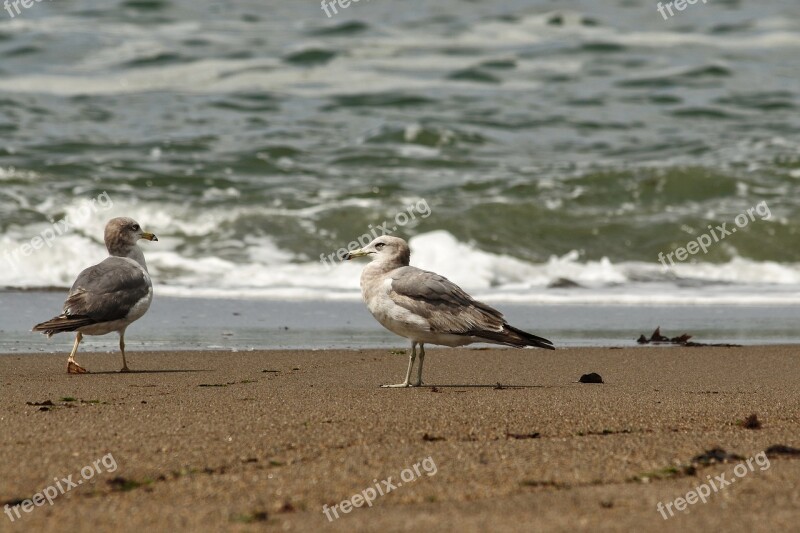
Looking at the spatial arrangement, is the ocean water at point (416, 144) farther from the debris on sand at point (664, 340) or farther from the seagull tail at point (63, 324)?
the seagull tail at point (63, 324)

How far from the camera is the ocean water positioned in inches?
488

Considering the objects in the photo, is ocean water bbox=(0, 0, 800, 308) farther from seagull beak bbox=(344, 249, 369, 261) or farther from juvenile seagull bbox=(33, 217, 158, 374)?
seagull beak bbox=(344, 249, 369, 261)

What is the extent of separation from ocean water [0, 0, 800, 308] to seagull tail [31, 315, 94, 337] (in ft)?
12.0

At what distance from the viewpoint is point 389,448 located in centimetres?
408

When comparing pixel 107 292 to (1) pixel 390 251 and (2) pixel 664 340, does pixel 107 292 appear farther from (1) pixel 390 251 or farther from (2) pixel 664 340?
(2) pixel 664 340

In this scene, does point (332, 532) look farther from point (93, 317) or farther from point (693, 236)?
point (693, 236)

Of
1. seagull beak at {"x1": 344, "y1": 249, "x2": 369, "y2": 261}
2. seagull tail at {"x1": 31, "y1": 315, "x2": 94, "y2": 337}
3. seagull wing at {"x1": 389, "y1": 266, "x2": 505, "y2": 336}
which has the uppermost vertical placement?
seagull beak at {"x1": 344, "y1": 249, "x2": 369, "y2": 261}

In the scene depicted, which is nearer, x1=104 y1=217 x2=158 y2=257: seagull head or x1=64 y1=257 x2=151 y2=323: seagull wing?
x1=64 y1=257 x2=151 y2=323: seagull wing

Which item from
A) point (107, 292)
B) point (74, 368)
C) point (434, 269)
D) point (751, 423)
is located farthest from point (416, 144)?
point (751, 423)

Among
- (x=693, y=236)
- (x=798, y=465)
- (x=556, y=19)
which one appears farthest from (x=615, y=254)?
(x=556, y=19)

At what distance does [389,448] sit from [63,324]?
3.39 metres

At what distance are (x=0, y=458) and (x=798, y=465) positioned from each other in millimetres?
2714

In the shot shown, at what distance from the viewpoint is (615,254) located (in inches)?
518

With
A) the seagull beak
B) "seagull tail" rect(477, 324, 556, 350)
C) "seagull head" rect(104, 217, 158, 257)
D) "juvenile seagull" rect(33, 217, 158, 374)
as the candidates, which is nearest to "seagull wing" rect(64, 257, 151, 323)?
"juvenile seagull" rect(33, 217, 158, 374)
